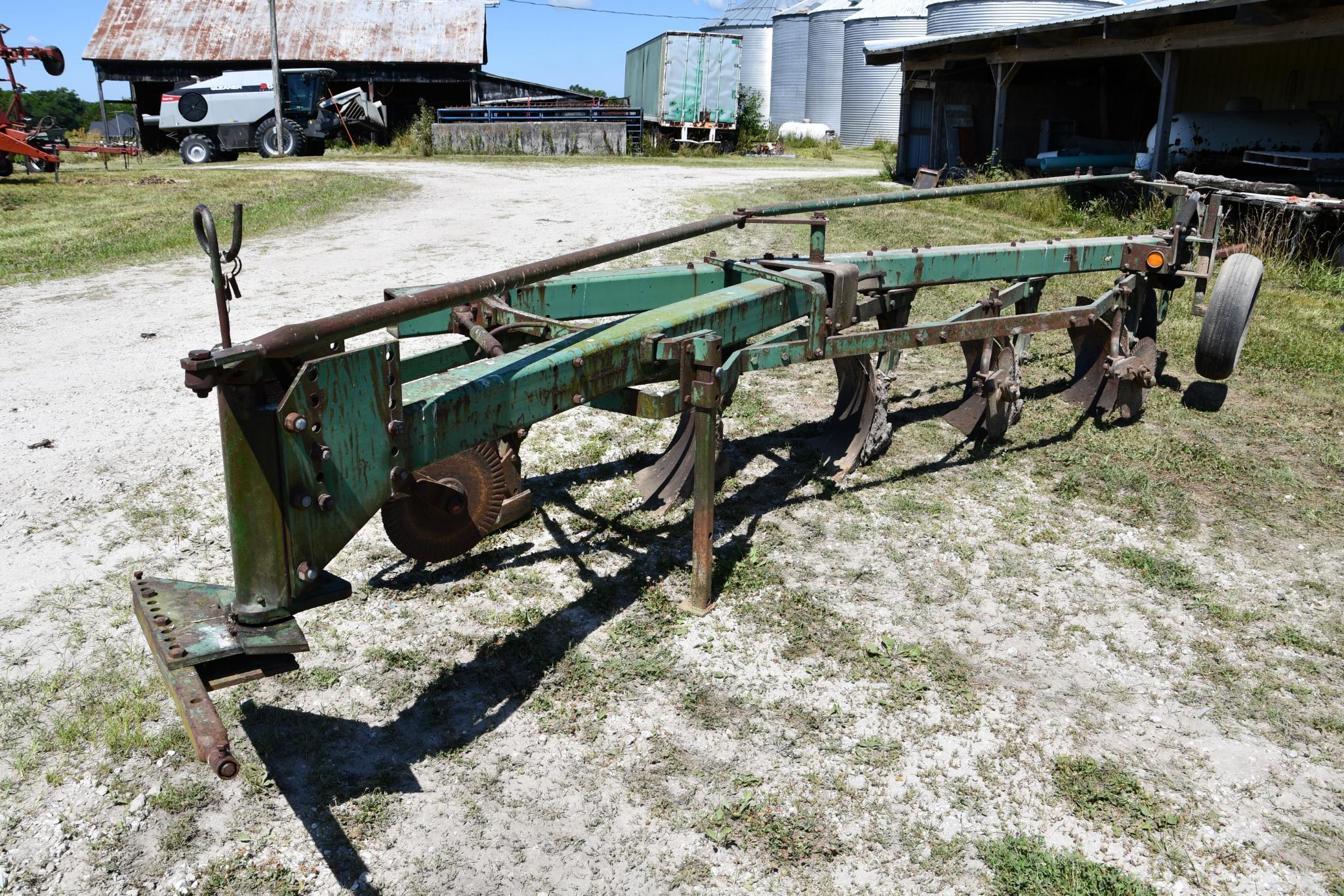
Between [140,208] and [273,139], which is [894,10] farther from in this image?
[140,208]

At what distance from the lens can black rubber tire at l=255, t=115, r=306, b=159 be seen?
24.0 m

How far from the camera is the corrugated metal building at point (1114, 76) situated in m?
11.7

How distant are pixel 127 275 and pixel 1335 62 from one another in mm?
16506

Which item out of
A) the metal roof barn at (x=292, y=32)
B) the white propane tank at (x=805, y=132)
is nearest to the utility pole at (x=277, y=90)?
the metal roof barn at (x=292, y=32)

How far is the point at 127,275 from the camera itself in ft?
30.2

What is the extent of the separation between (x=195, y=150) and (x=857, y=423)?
74.7 feet

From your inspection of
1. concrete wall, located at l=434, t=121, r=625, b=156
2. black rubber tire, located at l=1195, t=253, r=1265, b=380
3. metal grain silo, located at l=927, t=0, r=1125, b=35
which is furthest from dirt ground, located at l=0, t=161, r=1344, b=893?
concrete wall, located at l=434, t=121, r=625, b=156

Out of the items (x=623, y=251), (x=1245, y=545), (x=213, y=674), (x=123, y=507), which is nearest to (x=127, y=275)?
(x=123, y=507)

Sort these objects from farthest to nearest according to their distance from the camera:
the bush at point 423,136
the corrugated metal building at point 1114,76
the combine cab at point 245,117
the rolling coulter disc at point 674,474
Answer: the bush at point 423,136 < the combine cab at point 245,117 < the corrugated metal building at point 1114,76 < the rolling coulter disc at point 674,474

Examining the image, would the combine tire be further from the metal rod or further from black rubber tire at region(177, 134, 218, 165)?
the metal rod

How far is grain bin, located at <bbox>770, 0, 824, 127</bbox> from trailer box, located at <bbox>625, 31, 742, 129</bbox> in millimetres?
7870

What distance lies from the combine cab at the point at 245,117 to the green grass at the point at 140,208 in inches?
151

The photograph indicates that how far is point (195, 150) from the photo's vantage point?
23.3m

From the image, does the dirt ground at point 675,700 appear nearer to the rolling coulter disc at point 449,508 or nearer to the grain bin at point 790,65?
the rolling coulter disc at point 449,508
